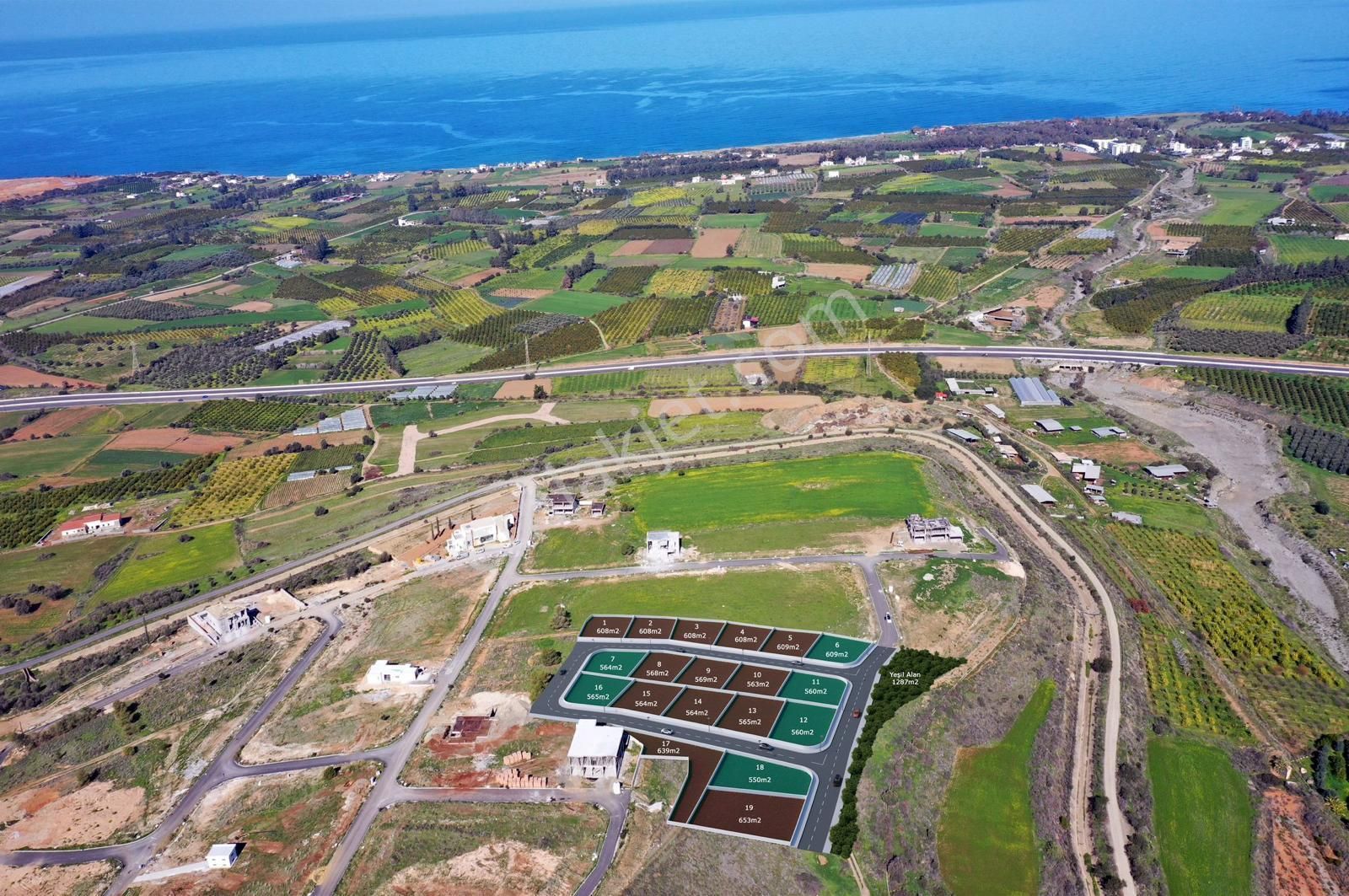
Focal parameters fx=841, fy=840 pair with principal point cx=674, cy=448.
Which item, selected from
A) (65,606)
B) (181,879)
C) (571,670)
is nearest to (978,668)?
(571,670)

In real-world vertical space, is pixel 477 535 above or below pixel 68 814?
above

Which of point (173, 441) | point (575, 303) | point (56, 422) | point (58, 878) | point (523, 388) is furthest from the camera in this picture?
point (575, 303)

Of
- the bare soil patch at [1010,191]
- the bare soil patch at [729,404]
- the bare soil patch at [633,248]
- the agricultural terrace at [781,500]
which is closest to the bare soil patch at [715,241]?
the bare soil patch at [633,248]

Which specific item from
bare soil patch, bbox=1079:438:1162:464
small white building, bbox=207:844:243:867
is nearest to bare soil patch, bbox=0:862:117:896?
small white building, bbox=207:844:243:867

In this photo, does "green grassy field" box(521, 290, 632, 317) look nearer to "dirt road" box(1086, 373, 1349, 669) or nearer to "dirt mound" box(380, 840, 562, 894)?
"dirt road" box(1086, 373, 1349, 669)

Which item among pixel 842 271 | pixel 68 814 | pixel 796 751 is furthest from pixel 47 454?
pixel 842 271

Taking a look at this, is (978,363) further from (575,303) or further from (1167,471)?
(575,303)

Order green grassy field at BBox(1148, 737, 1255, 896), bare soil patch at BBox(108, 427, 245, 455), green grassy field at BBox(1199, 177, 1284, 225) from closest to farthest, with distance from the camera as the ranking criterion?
green grassy field at BBox(1148, 737, 1255, 896) → bare soil patch at BBox(108, 427, 245, 455) → green grassy field at BBox(1199, 177, 1284, 225)
